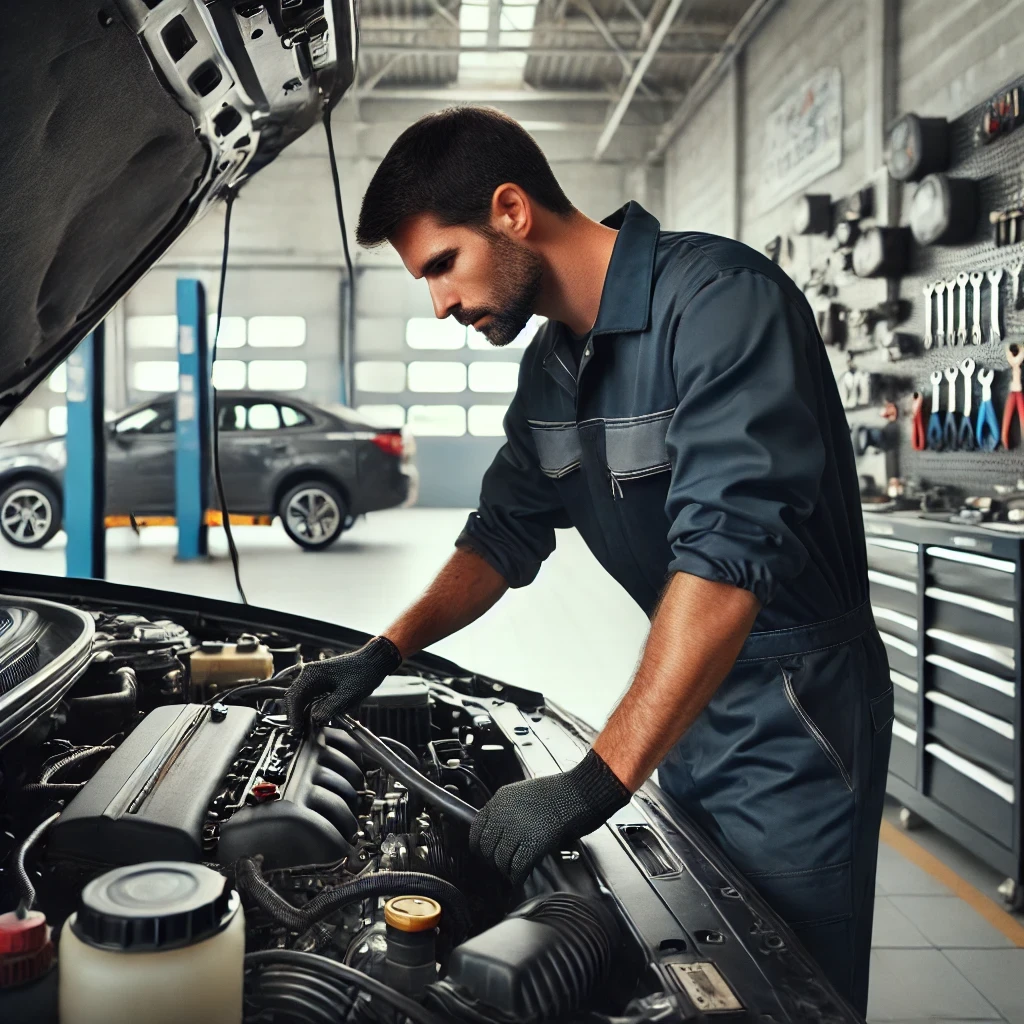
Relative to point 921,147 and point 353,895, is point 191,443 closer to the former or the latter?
point 921,147

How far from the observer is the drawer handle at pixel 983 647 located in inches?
96.6

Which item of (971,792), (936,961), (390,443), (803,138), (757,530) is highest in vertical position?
(803,138)

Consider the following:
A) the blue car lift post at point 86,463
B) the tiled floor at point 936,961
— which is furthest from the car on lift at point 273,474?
the tiled floor at point 936,961

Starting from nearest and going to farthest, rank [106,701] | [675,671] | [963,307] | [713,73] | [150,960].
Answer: [150,960] → [675,671] → [106,701] → [963,307] → [713,73]

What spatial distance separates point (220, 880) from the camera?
2.18 ft

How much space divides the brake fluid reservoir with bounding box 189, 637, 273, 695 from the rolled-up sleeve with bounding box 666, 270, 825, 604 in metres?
0.75

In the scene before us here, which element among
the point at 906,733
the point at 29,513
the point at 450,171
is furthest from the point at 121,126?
the point at 29,513

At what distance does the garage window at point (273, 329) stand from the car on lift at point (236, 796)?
396 inches

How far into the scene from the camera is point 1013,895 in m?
2.37

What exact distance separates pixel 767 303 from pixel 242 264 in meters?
10.9

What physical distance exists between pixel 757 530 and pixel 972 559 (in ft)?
6.21

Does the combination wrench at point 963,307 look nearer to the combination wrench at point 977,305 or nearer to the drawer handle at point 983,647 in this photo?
the combination wrench at point 977,305

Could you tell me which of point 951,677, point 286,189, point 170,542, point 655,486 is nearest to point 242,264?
point 286,189

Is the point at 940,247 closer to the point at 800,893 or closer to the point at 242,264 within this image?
the point at 800,893
